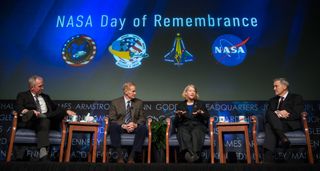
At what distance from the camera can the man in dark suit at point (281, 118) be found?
4.37 m

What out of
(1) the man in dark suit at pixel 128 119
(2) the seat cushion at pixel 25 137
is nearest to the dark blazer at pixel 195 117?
(1) the man in dark suit at pixel 128 119

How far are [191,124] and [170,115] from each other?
726 mm

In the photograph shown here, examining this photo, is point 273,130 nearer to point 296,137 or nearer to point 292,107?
point 296,137

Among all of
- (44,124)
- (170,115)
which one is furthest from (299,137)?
(44,124)

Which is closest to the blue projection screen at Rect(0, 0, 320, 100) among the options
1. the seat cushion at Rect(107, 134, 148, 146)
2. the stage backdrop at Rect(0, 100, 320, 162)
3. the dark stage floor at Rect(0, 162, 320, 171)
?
the stage backdrop at Rect(0, 100, 320, 162)

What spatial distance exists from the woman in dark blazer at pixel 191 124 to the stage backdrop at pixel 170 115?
18.9 inches

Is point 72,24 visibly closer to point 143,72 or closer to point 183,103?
point 143,72

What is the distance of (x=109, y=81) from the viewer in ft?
18.6

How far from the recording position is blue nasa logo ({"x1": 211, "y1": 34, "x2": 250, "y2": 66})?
18.7ft

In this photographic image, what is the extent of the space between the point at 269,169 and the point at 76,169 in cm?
192

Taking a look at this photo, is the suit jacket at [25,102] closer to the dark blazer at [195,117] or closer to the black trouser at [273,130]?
the dark blazer at [195,117]

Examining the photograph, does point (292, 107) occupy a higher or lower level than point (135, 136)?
higher

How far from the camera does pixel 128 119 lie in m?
4.98

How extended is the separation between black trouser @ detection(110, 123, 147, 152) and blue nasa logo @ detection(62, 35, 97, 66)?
1.60 m
